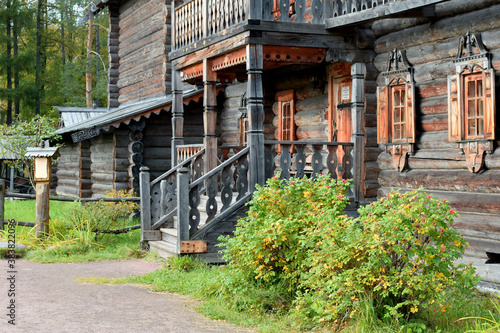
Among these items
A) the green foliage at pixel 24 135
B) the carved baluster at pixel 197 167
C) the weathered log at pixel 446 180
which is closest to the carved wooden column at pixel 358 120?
the weathered log at pixel 446 180

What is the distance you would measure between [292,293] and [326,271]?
108 cm

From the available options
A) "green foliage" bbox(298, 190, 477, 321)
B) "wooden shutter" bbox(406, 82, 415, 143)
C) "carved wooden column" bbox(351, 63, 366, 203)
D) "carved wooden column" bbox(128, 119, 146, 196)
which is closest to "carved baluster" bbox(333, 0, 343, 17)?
"carved wooden column" bbox(351, 63, 366, 203)

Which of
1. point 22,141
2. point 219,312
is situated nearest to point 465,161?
point 219,312

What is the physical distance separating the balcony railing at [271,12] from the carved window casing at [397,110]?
98cm

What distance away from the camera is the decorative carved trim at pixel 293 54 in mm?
10695

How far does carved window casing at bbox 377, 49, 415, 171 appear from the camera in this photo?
32.9ft

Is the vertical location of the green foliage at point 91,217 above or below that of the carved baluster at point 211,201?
below

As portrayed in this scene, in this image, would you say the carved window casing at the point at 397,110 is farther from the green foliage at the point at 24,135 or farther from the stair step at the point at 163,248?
the green foliage at the point at 24,135

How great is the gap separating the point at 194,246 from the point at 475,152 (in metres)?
4.56

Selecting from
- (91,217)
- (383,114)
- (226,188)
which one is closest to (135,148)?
(91,217)

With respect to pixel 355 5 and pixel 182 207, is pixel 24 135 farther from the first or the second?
pixel 355 5

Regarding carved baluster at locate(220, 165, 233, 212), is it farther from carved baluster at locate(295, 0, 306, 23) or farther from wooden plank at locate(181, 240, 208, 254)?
carved baluster at locate(295, 0, 306, 23)

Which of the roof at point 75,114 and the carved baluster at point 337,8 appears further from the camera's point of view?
the roof at point 75,114

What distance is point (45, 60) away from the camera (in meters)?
39.4
